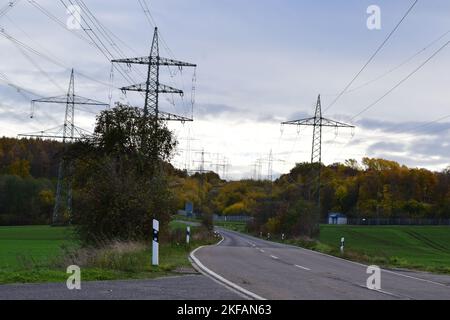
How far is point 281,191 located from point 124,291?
97.4 metres

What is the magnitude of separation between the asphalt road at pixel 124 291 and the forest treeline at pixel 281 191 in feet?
210

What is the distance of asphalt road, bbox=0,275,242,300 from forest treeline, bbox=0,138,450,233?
64143mm

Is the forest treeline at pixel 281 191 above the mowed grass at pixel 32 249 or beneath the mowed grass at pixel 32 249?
above

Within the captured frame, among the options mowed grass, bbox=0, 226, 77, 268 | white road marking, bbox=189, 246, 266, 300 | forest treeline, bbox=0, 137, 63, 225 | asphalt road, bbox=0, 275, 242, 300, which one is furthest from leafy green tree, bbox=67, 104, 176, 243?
forest treeline, bbox=0, 137, 63, 225

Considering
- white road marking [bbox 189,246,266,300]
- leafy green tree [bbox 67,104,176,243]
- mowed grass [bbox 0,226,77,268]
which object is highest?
leafy green tree [bbox 67,104,176,243]

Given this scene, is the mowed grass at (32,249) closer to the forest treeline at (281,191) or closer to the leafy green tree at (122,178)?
the leafy green tree at (122,178)

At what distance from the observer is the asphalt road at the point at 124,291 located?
1082 centimetres

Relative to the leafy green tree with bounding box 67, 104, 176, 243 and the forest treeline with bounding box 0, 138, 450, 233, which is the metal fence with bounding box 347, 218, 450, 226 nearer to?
the forest treeline with bounding box 0, 138, 450, 233

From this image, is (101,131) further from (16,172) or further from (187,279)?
(16,172)

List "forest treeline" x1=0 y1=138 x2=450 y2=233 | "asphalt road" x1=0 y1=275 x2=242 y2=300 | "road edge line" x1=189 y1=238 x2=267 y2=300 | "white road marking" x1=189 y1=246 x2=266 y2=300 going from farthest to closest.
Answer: "forest treeline" x1=0 y1=138 x2=450 y2=233, "white road marking" x1=189 y1=246 x2=266 y2=300, "road edge line" x1=189 y1=238 x2=267 y2=300, "asphalt road" x1=0 y1=275 x2=242 y2=300

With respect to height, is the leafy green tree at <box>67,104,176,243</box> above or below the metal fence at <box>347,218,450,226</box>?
above

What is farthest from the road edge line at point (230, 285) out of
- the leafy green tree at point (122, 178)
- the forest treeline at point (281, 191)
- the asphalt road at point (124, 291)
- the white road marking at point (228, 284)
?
the forest treeline at point (281, 191)

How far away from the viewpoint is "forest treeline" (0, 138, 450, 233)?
10719 centimetres
